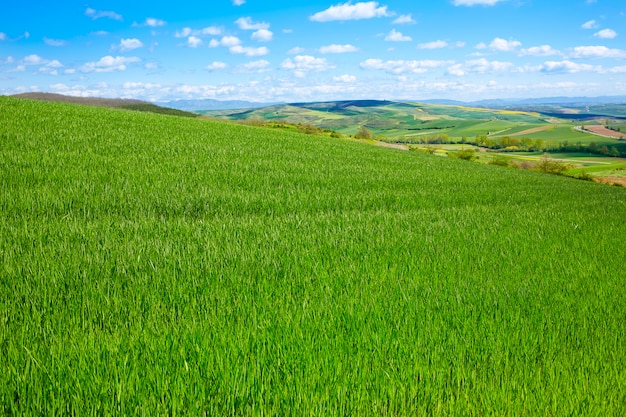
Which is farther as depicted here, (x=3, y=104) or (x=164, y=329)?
(x=3, y=104)

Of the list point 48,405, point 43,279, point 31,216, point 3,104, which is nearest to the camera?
point 48,405

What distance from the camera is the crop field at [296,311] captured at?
2.46m

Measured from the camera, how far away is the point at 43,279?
3.94 metres

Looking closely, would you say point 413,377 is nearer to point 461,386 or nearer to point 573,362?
point 461,386

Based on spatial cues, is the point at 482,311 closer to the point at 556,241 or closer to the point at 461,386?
the point at 461,386

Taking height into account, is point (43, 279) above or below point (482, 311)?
above

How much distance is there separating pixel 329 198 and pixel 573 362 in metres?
7.15

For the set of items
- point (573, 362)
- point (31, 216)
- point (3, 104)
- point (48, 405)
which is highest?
point (3, 104)

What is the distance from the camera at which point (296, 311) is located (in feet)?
11.4

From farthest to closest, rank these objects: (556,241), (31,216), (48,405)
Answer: (556,241) < (31,216) < (48,405)

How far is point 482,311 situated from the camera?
12.5ft

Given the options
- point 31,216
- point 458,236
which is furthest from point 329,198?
point 31,216

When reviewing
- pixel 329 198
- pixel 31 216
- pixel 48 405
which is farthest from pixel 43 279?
pixel 329 198

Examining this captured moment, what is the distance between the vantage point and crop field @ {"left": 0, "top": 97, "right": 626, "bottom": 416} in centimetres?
246
